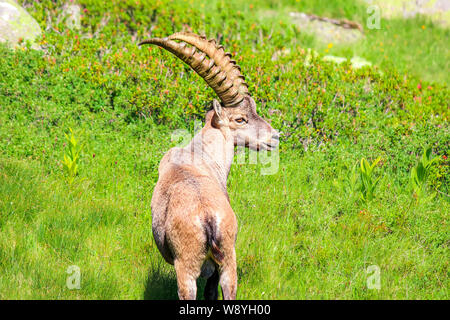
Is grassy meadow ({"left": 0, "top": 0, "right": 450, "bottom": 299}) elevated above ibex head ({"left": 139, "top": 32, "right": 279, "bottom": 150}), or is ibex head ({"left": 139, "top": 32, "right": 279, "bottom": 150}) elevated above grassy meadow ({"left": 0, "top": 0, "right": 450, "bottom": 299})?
ibex head ({"left": 139, "top": 32, "right": 279, "bottom": 150})

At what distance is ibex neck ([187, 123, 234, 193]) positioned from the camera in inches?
224

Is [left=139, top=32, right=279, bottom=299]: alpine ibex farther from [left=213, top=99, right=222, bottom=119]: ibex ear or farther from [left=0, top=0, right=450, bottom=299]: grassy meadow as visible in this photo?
[left=0, top=0, right=450, bottom=299]: grassy meadow

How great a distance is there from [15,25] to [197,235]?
323 inches

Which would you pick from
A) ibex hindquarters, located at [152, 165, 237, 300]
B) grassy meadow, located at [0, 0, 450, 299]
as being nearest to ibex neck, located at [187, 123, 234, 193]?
ibex hindquarters, located at [152, 165, 237, 300]

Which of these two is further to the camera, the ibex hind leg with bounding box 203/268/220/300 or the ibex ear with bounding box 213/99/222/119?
the ibex ear with bounding box 213/99/222/119

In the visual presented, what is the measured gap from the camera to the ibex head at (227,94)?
596 cm

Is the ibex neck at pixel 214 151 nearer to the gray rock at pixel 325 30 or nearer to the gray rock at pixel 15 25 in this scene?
the gray rock at pixel 15 25

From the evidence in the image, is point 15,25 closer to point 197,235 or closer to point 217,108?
point 217,108

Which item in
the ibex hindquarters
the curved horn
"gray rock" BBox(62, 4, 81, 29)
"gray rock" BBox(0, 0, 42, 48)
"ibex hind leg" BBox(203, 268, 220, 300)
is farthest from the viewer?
"gray rock" BBox(62, 4, 81, 29)

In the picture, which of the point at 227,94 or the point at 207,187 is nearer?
the point at 207,187

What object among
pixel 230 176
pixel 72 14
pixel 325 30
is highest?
pixel 325 30

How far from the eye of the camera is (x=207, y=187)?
4875 mm

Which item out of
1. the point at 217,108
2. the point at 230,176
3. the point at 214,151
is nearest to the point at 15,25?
the point at 230,176
